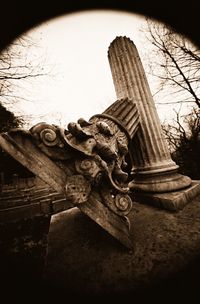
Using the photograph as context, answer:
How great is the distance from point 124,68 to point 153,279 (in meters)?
2.99

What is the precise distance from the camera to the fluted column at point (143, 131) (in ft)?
8.16

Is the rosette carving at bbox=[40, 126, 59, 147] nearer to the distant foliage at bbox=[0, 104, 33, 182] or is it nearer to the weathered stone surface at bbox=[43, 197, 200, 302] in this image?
the weathered stone surface at bbox=[43, 197, 200, 302]

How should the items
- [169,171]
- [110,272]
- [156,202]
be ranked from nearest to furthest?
[110,272], [156,202], [169,171]

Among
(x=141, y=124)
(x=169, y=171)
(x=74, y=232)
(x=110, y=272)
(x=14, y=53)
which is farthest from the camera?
(x=14, y=53)


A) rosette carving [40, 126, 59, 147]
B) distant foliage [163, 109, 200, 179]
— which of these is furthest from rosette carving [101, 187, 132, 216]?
distant foliage [163, 109, 200, 179]

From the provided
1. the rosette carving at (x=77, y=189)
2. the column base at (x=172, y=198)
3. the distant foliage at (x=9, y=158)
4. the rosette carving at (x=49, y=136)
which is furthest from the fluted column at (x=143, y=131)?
the distant foliage at (x=9, y=158)

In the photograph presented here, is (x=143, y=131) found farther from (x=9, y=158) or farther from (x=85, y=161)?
(x=9, y=158)

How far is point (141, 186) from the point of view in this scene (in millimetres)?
2570

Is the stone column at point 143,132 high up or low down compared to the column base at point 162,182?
up

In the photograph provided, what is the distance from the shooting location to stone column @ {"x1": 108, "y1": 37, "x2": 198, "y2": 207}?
2.49 metres

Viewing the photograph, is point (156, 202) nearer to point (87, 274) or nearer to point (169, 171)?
point (169, 171)

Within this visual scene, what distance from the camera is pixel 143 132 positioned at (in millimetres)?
2666

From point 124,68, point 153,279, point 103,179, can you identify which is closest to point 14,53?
point 124,68

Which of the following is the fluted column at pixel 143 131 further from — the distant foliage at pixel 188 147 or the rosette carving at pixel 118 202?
the distant foliage at pixel 188 147
